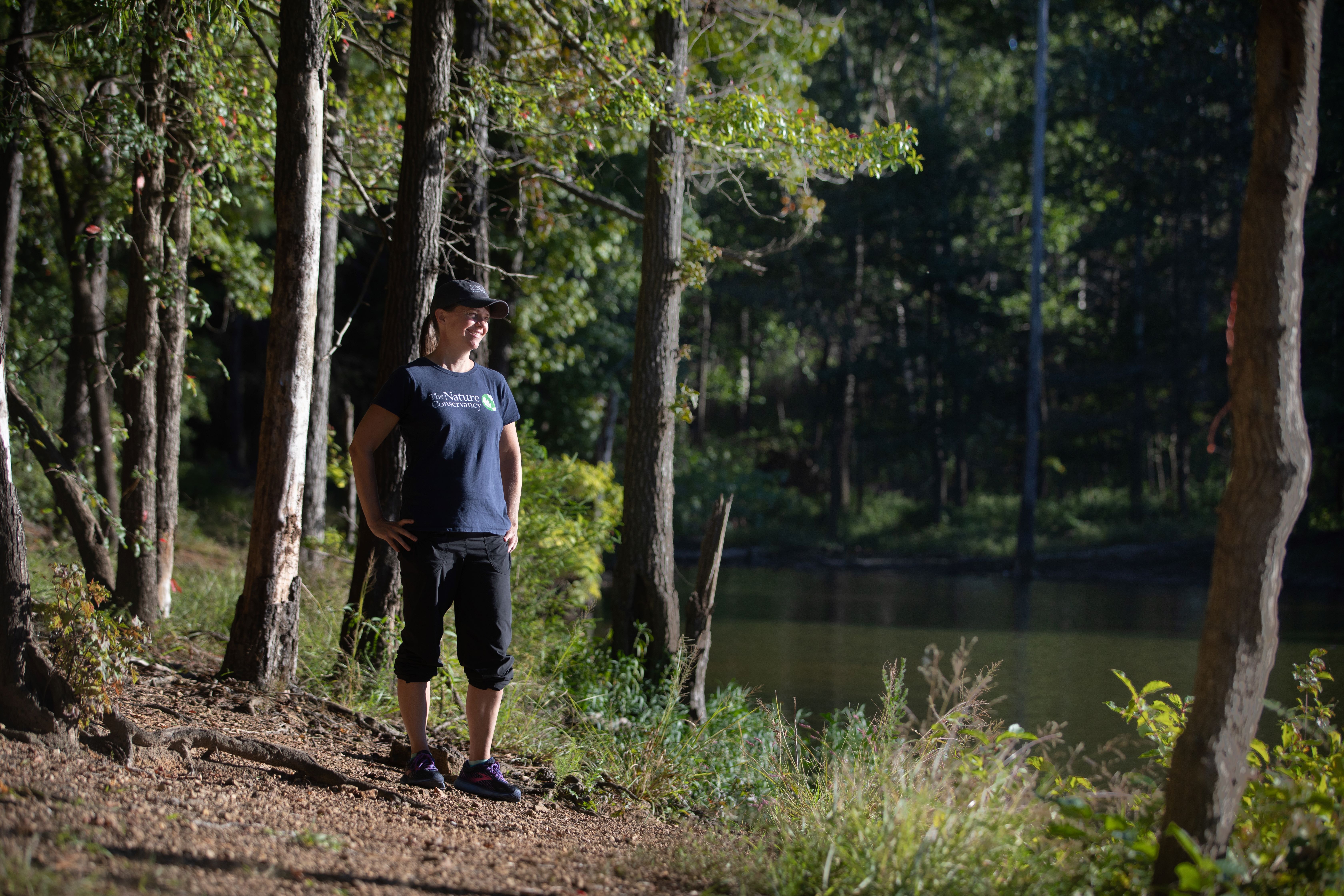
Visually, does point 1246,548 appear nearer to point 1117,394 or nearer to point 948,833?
point 948,833

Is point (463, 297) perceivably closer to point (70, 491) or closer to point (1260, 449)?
point (1260, 449)

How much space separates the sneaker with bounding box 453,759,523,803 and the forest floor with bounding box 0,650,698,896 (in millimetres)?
45

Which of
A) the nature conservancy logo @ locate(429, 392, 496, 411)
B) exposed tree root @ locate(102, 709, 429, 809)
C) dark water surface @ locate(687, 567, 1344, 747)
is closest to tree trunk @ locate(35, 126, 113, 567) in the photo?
exposed tree root @ locate(102, 709, 429, 809)

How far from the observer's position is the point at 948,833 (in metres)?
3.08

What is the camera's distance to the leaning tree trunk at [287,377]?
5258 millimetres

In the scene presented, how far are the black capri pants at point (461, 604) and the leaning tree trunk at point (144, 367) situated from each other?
353cm

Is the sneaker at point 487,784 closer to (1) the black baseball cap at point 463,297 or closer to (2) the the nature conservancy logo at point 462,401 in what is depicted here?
(2) the the nature conservancy logo at point 462,401

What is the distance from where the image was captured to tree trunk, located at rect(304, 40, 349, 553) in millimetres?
8164

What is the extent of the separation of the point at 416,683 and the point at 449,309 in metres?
1.50

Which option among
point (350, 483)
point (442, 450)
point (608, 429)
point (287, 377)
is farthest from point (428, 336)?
point (608, 429)

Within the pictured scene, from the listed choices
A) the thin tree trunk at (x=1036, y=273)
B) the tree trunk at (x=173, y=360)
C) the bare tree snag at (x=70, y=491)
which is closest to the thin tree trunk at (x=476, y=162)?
the tree trunk at (x=173, y=360)

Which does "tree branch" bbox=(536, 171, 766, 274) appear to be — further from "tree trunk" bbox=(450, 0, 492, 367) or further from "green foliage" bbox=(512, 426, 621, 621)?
"green foliage" bbox=(512, 426, 621, 621)

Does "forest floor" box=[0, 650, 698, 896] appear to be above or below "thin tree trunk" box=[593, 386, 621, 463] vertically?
below

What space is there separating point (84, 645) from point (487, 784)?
1.60 meters
